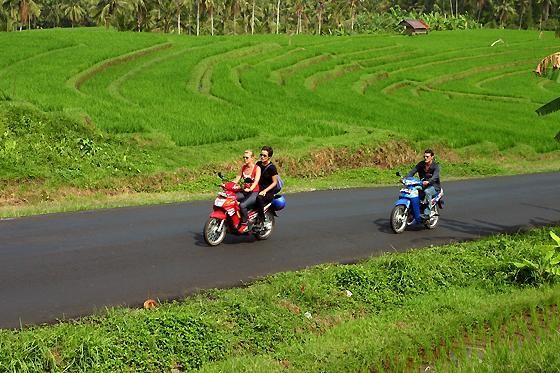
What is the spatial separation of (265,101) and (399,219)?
20.7m

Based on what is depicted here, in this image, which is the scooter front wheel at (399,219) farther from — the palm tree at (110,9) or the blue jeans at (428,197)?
the palm tree at (110,9)

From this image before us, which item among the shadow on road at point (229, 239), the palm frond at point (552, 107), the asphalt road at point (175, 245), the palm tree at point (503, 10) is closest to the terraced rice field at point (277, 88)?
the asphalt road at point (175, 245)

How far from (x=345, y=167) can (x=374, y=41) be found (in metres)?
47.1

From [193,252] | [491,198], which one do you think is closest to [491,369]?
[193,252]

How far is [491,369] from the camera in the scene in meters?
6.25

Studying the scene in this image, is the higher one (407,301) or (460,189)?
(407,301)

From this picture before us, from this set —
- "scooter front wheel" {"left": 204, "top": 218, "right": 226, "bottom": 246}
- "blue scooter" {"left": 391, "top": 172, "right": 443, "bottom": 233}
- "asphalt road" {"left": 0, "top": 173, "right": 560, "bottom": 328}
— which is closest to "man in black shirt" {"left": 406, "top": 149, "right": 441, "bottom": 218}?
"blue scooter" {"left": 391, "top": 172, "right": 443, "bottom": 233}

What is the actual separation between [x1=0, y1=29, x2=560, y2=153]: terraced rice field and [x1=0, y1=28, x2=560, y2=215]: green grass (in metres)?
0.10

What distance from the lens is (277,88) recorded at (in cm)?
3772

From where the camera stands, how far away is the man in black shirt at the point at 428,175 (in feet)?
46.5

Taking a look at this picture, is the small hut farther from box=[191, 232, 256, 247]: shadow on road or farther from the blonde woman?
the blonde woman

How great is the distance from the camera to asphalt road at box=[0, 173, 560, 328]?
8805 millimetres

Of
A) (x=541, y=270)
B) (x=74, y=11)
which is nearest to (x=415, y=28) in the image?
(x=74, y=11)

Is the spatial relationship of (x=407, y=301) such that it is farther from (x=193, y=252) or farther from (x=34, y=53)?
(x=34, y=53)
